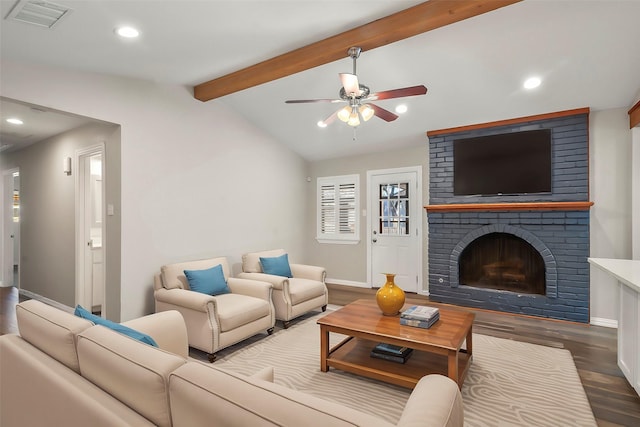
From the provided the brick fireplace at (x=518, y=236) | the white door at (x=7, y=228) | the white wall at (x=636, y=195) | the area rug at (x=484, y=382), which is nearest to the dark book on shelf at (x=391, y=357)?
the area rug at (x=484, y=382)

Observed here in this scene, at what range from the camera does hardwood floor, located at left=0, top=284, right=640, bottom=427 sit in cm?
236

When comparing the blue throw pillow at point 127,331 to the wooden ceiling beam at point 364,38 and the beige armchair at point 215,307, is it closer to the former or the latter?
the beige armchair at point 215,307

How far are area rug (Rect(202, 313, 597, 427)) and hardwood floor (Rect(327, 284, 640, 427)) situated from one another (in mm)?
99

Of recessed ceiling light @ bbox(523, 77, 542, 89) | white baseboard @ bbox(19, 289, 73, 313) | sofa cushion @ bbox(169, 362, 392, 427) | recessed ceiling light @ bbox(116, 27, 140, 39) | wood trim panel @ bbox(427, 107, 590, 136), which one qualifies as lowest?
white baseboard @ bbox(19, 289, 73, 313)

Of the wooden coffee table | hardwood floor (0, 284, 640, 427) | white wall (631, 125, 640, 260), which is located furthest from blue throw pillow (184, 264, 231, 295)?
white wall (631, 125, 640, 260)

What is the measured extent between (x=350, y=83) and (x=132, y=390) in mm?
2400

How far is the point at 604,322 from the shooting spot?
13.3ft

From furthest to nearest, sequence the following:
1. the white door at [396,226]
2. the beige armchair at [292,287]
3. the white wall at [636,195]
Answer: the white door at [396,226] < the beige armchair at [292,287] < the white wall at [636,195]

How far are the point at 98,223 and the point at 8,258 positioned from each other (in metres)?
2.70

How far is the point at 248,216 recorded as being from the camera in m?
5.22

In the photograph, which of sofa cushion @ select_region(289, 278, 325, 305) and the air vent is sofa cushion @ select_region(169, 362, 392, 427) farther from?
sofa cushion @ select_region(289, 278, 325, 305)

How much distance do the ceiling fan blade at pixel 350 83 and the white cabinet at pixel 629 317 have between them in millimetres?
2268

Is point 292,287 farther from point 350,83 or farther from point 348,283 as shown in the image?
point 350,83

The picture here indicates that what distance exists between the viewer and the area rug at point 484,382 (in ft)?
7.54
